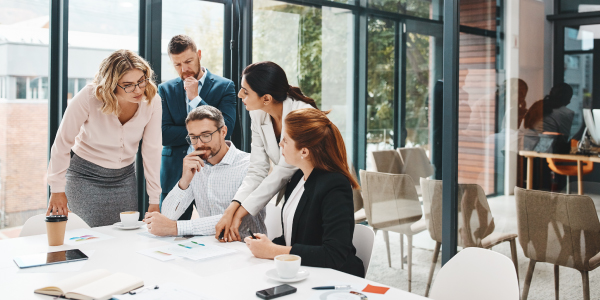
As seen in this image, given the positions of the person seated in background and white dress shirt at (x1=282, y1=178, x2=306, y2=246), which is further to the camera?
white dress shirt at (x1=282, y1=178, x2=306, y2=246)

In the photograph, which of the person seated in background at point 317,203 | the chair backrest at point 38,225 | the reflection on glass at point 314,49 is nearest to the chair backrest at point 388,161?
the reflection on glass at point 314,49

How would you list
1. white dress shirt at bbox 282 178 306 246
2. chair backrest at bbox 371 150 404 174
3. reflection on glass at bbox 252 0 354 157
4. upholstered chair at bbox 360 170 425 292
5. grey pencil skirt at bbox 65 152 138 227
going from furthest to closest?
reflection on glass at bbox 252 0 354 157 < chair backrest at bbox 371 150 404 174 < upholstered chair at bbox 360 170 425 292 < grey pencil skirt at bbox 65 152 138 227 < white dress shirt at bbox 282 178 306 246

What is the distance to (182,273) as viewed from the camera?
173 cm

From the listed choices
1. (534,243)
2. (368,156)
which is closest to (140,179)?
(368,156)

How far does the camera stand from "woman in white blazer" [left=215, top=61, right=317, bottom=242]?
2.44 metres

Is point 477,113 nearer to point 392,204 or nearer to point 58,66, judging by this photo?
point 392,204

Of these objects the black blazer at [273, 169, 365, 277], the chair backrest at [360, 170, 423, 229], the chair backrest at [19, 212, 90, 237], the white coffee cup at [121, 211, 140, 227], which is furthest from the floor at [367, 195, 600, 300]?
the chair backrest at [19, 212, 90, 237]

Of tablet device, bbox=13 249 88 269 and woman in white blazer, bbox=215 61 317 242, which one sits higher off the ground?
woman in white blazer, bbox=215 61 317 242

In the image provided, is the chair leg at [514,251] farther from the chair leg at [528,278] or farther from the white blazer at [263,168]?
the white blazer at [263,168]

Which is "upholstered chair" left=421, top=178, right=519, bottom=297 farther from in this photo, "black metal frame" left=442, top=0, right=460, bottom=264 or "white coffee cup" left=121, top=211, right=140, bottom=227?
"white coffee cup" left=121, top=211, right=140, bottom=227

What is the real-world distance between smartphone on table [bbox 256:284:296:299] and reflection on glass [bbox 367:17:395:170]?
1.95 m

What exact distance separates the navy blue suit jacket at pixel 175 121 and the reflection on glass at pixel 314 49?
2.30 ft

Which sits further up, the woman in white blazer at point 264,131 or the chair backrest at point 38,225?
the woman in white blazer at point 264,131

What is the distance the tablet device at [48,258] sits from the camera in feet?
5.99
